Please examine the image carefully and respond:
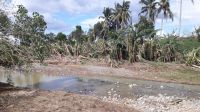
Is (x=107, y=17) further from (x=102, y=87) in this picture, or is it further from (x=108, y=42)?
(x=102, y=87)

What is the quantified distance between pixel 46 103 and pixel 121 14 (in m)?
68.3

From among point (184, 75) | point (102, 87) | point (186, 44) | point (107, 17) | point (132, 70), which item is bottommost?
point (102, 87)

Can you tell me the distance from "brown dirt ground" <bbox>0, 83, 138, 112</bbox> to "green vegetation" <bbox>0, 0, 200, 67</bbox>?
9.34ft

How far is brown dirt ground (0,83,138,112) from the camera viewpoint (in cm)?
1503

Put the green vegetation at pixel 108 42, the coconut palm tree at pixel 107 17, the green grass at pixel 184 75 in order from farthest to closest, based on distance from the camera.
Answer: the coconut palm tree at pixel 107 17 → the green grass at pixel 184 75 → the green vegetation at pixel 108 42

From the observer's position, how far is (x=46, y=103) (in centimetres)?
1575

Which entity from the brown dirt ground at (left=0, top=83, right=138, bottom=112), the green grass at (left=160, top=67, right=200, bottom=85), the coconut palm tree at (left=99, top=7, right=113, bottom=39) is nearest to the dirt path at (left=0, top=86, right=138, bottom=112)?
the brown dirt ground at (left=0, top=83, right=138, bottom=112)

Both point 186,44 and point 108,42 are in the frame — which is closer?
point 108,42

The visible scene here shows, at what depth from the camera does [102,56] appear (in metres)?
52.2

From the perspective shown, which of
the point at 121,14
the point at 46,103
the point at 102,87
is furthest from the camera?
the point at 121,14

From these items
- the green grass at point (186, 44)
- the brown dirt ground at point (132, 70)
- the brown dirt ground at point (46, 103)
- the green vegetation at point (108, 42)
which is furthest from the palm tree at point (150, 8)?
the brown dirt ground at point (46, 103)

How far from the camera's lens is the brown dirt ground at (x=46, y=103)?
15.0m

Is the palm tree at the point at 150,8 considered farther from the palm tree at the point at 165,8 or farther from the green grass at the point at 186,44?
the green grass at the point at 186,44

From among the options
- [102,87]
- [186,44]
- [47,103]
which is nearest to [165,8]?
[186,44]
